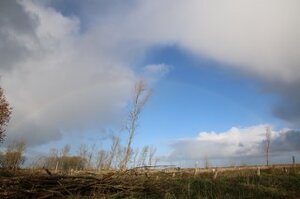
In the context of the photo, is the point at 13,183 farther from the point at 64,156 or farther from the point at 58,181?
the point at 64,156

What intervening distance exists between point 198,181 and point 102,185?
8393 mm

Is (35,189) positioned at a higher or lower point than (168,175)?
lower

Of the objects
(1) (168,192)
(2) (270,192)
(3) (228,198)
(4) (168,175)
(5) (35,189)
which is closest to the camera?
(5) (35,189)

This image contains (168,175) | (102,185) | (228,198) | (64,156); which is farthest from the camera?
(64,156)

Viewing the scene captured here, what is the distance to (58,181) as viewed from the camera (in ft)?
30.6

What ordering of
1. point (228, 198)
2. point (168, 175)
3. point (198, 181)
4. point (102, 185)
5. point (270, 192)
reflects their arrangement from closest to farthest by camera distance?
point (102, 185) → point (228, 198) → point (168, 175) → point (270, 192) → point (198, 181)

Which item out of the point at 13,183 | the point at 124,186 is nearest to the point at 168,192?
the point at 124,186

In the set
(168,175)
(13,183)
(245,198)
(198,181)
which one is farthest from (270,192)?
(13,183)

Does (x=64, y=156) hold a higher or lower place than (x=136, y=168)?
higher

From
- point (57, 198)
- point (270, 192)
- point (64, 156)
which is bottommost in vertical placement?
point (57, 198)

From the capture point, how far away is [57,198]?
8.98 metres

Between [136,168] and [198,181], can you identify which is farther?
[198,181]

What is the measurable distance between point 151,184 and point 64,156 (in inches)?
2328

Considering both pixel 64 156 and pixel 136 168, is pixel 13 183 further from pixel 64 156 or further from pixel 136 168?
pixel 64 156
